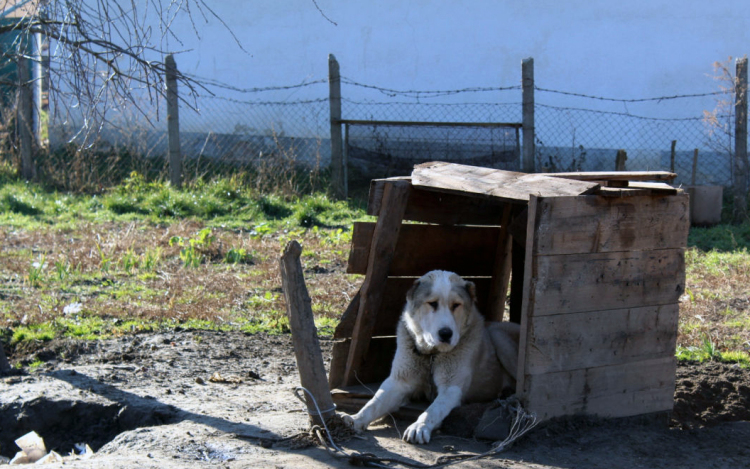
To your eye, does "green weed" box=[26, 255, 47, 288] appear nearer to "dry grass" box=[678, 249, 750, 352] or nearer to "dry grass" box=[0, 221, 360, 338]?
"dry grass" box=[0, 221, 360, 338]

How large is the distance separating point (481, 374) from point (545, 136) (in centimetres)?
912

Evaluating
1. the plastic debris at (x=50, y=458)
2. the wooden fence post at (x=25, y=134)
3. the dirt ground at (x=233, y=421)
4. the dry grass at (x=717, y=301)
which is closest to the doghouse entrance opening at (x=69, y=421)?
the dirt ground at (x=233, y=421)

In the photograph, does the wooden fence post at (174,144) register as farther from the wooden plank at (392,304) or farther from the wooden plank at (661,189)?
the wooden plank at (661,189)

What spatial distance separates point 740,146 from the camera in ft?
33.3

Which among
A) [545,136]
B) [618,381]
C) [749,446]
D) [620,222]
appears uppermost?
[545,136]

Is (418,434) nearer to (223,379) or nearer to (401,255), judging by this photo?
(401,255)

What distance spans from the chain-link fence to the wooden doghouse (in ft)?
23.0

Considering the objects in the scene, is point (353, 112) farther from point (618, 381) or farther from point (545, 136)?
point (618, 381)

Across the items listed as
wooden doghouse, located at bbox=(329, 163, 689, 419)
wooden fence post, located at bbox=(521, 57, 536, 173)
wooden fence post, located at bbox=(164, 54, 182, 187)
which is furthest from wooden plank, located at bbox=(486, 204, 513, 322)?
wooden fence post, located at bbox=(164, 54, 182, 187)

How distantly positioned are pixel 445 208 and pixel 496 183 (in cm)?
104

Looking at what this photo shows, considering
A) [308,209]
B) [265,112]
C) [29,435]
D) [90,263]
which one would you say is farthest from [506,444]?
[265,112]

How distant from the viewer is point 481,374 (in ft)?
14.6

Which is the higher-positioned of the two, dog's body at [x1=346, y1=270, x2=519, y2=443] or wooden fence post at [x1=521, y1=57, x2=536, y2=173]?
wooden fence post at [x1=521, y1=57, x2=536, y2=173]

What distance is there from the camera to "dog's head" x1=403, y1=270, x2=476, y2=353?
4082 millimetres
